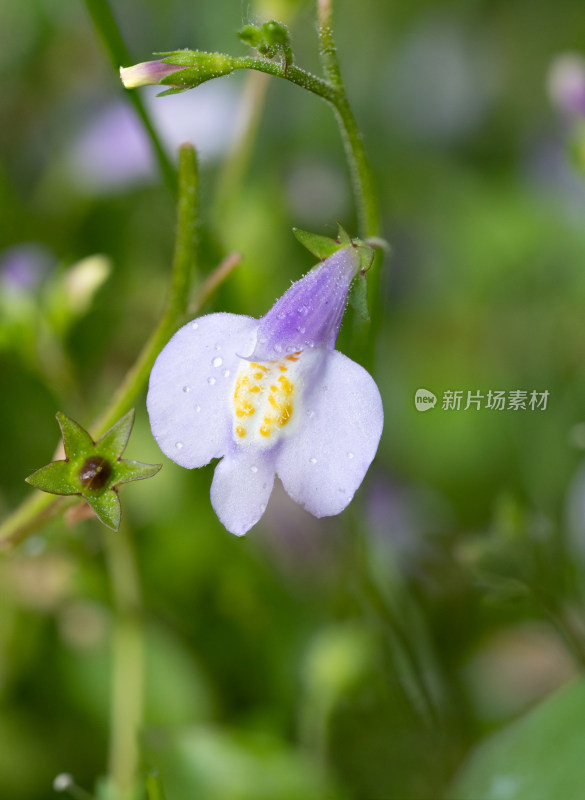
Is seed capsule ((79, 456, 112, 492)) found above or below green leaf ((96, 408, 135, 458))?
below

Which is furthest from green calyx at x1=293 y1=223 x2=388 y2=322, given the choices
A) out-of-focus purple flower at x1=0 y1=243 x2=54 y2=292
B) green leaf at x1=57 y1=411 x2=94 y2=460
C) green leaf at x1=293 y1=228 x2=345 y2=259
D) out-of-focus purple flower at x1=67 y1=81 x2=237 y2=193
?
out-of-focus purple flower at x1=67 y1=81 x2=237 y2=193

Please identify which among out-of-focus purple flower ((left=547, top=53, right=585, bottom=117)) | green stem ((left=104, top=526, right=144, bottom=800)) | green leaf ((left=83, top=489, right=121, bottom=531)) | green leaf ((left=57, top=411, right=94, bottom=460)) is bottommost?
green stem ((left=104, top=526, right=144, bottom=800))

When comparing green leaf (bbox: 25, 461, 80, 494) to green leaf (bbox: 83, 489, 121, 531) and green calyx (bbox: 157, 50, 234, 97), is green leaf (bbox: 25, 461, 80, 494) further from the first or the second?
green calyx (bbox: 157, 50, 234, 97)

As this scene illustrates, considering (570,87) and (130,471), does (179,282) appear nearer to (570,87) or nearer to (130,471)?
(130,471)

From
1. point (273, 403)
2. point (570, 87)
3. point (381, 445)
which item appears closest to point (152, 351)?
point (273, 403)

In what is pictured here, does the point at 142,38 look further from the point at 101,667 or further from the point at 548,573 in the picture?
the point at 548,573

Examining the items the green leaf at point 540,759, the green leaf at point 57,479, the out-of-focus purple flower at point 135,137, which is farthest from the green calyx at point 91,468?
the out-of-focus purple flower at point 135,137
